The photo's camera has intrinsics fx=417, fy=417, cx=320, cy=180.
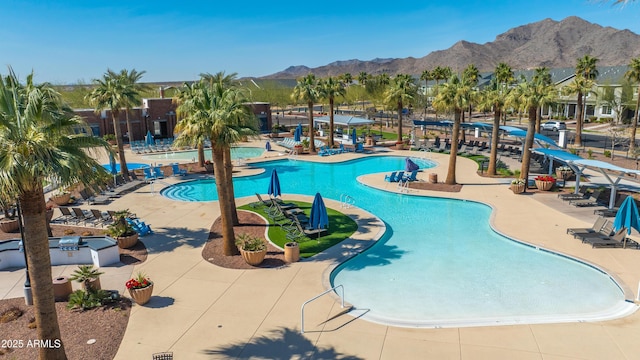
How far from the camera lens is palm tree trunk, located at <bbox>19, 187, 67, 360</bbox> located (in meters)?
8.54

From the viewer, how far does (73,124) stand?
30.1 feet

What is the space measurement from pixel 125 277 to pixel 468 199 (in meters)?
19.3

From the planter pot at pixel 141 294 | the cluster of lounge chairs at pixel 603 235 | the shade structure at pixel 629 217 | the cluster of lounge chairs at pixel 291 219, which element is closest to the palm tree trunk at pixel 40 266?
the planter pot at pixel 141 294

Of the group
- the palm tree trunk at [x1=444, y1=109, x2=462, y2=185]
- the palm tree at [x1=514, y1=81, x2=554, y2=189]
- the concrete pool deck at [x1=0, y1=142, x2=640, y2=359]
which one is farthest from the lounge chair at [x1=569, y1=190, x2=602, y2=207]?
the palm tree trunk at [x1=444, y1=109, x2=462, y2=185]

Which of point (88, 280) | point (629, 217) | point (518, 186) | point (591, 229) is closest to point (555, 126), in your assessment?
point (518, 186)

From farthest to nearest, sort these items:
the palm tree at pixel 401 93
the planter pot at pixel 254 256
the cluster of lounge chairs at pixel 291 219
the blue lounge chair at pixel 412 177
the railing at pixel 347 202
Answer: the palm tree at pixel 401 93 → the blue lounge chair at pixel 412 177 → the railing at pixel 347 202 → the cluster of lounge chairs at pixel 291 219 → the planter pot at pixel 254 256

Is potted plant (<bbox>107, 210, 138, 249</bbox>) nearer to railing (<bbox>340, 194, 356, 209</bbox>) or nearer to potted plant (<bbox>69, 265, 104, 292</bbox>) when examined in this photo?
potted plant (<bbox>69, 265, 104, 292</bbox>)

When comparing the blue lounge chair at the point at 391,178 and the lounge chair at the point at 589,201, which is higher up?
the blue lounge chair at the point at 391,178

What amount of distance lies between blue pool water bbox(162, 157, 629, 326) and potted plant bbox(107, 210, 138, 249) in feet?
30.0

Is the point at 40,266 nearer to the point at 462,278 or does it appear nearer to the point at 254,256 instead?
the point at 254,256

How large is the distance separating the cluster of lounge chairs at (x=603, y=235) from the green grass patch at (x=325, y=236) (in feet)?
→ 32.5

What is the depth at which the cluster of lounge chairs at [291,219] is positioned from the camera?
18797 millimetres

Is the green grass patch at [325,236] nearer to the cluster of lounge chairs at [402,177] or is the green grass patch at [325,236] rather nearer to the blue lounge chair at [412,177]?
the cluster of lounge chairs at [402,177]

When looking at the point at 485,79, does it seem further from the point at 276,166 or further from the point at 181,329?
the point at 181,329
